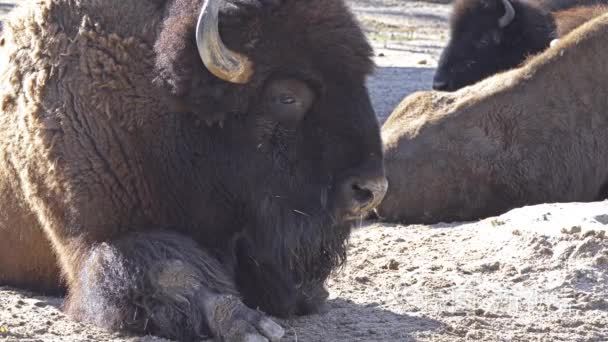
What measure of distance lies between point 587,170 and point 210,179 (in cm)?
364

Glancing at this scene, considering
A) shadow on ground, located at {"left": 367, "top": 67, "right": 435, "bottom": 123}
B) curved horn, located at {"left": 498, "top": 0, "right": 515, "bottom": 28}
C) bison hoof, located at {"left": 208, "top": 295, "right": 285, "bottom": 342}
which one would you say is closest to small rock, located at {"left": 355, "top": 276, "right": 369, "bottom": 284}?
bison hoof, located at {"left": 208, "top": 295, "right": 285, "bottom": 342}

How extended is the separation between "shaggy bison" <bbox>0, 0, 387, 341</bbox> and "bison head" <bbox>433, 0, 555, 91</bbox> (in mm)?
7037

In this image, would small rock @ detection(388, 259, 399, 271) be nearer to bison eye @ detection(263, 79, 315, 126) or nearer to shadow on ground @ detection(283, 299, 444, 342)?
shadow on ground @ detection(283, 299, 444, 342)

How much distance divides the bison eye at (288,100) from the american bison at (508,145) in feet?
A: 9.74

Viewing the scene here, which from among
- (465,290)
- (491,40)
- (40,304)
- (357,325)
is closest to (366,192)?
(357,325)

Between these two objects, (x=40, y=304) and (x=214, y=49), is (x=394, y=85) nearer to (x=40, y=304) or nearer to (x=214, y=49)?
(x=40, y=304)

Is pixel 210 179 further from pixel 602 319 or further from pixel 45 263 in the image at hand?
pixel 602 319

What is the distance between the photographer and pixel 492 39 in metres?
11.8

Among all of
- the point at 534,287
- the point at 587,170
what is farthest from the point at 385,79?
the point at 534,287

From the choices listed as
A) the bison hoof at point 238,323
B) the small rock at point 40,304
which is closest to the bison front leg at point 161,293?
the bison hoof at point 238,323

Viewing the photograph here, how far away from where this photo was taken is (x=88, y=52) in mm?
4551

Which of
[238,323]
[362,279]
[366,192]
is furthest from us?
[362,279]

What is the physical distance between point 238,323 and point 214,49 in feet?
3.46

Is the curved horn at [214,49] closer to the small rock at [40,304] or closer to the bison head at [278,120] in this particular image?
the bison head at [278,120]
